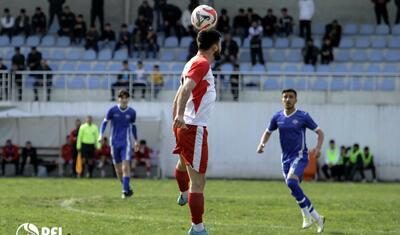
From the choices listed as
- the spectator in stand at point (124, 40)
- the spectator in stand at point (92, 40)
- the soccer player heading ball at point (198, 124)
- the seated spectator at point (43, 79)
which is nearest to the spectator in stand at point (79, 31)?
the spectator in stand at point (92, 40)

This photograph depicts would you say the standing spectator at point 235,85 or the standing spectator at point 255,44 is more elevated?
the standing spectator at point 255,44

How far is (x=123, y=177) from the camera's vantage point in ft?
72.8

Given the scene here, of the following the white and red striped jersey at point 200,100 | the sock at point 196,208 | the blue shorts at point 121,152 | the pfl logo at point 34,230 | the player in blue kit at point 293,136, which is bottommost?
the pfl logo at point 34,230

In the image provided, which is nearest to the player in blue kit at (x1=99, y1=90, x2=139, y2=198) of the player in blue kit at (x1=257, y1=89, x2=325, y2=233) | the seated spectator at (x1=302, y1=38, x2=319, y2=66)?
the player in blue kit at (x1=257, y1=89, x2=325, y2=233)

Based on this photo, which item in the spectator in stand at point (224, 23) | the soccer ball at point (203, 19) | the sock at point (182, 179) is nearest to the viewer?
the soccer ball at point (203, 19)

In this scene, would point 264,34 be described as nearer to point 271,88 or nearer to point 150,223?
point 271,88

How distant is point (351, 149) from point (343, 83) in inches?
95.3

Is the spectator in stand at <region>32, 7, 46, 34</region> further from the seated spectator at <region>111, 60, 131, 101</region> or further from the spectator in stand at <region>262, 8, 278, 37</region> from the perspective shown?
the spectator in stand at <region>262, 8, 278, 37</region>

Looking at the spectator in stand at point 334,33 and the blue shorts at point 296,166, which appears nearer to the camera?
the blue shorts at point 296,166

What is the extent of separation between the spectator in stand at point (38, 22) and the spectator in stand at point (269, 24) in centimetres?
851

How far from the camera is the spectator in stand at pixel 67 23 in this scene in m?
40.9

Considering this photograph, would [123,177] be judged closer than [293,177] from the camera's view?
No

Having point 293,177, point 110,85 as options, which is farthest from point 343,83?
point 293,177

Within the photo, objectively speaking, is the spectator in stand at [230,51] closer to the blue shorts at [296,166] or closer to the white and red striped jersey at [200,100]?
the blue shorts at [296,166]
